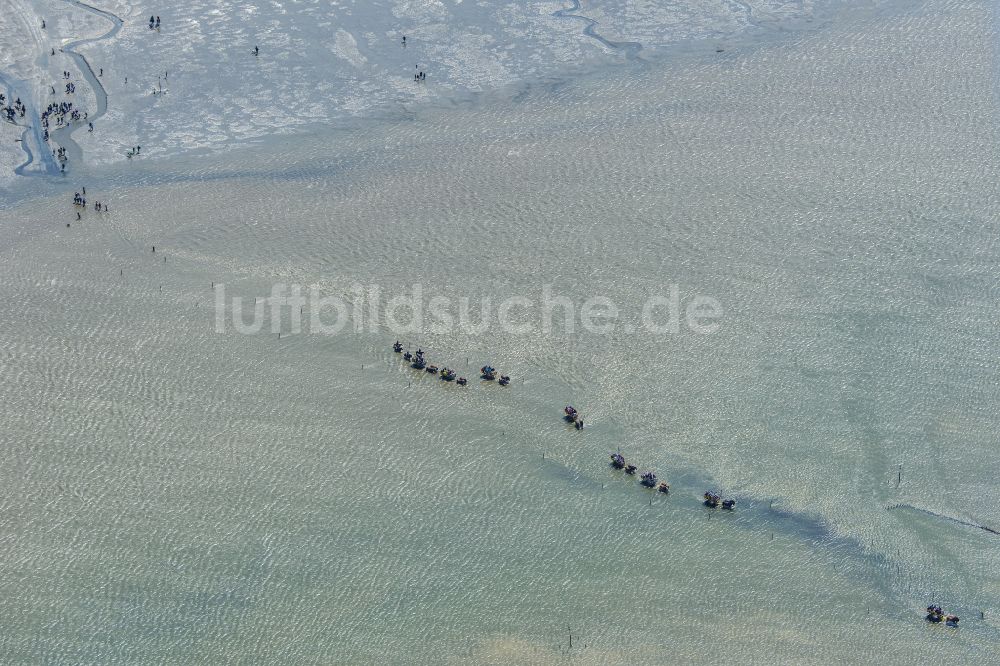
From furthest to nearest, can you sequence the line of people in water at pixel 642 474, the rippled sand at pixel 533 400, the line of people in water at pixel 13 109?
the line of people in water at pixel 13 109
the line of people in water at pixel 642 474
the rippled sand at pixel 533 400

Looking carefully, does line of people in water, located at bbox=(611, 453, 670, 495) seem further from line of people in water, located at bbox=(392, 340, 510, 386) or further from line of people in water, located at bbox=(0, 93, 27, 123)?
line of people in water, located at bbox=(0, 93, 27, 123)

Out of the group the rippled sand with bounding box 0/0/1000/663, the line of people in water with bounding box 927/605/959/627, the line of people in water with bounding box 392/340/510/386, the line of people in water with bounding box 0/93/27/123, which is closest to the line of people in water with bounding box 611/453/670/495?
the rippled sand with bounding box 0/0/1000/663

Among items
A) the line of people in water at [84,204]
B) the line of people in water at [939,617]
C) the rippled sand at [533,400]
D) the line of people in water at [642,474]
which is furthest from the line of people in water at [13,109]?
the line of people in water at [939,617]

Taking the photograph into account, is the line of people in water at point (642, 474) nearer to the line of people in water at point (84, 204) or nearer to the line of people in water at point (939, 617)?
the line of people in water at point (939, 617)

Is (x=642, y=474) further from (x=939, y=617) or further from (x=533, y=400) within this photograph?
(x=939, y=617)

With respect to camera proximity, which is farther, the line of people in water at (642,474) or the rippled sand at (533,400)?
the line of people in water at (642,474)

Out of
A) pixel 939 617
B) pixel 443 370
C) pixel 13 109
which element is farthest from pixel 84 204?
pixel 939 617

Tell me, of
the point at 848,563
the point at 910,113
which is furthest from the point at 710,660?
the point at 910,113

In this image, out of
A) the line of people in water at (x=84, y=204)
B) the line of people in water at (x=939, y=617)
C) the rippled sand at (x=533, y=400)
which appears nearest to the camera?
the line of people in water at (x=939, y=617)

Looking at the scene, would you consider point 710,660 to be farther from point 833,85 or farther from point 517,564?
point 833,85
